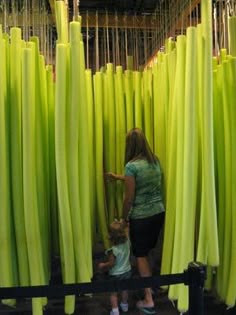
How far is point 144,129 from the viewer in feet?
8.20

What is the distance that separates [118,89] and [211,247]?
1.20 metres

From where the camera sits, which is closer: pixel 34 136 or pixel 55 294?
pixel 55 294

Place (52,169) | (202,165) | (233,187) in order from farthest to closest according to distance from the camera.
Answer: (52,169) → (233,187) → (202,165)

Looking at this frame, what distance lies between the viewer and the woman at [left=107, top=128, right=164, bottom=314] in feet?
7.22

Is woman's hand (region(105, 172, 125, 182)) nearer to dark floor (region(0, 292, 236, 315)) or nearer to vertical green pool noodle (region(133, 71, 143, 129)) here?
vertical green pool noodle (region(133, 71, 143, 129))

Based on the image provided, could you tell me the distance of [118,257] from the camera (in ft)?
7.33

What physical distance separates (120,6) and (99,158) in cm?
117

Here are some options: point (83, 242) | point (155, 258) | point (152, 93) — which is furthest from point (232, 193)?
point (155, 258)

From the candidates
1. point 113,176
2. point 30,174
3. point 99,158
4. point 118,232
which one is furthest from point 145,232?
point 30,174

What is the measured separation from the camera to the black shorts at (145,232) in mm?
2230

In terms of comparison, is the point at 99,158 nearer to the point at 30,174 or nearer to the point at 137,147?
the point at 137,147

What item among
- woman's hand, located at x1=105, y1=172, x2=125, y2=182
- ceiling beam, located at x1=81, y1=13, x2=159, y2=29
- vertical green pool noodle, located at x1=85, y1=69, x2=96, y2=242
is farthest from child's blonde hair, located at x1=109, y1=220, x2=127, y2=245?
ceiling beam, located at x1=81, y1=13, x2=159, y2=29

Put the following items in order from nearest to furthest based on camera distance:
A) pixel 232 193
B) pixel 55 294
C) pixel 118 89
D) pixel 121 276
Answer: pixel 55 294
pixel 232 193
pixel 121 276
pixel 118 89

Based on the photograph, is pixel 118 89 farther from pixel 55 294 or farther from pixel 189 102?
pixel 55 294
